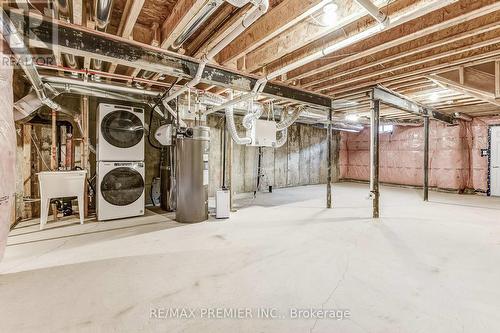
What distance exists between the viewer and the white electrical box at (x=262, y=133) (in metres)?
4.70

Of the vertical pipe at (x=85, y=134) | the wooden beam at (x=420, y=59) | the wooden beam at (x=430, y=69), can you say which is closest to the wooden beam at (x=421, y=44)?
the wooden beam at (x=420, y=59)

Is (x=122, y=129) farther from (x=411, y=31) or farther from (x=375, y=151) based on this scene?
(x=375, y=151)

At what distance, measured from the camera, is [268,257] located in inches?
93.3

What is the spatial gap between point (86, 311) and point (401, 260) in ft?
8.56

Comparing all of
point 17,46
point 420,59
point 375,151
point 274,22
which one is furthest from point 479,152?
point 17,46

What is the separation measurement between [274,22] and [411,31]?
1.33m

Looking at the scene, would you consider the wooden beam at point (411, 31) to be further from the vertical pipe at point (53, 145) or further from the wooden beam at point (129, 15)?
the vertical pipe at point (53, 145)

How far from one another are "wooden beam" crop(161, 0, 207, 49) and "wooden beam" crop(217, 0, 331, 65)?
0.73 m

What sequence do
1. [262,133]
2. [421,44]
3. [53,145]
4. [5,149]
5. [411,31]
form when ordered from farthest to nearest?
1. [262,133]
2. [53,145]
3. [421,44]
4. [411,31]
5. [5,149]

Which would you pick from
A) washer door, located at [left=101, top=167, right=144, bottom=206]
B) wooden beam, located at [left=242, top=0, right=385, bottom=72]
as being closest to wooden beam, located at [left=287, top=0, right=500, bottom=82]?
wooden beam, located at [left=242, top=0, right=385, bottom=72]

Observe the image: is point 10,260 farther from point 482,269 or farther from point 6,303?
point 482,269

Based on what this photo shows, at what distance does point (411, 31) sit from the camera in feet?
7.65

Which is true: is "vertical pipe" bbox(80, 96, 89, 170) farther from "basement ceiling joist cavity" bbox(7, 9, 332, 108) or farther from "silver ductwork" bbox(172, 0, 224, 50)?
"silver ductwork" bbox(172, 0, 224, 50)

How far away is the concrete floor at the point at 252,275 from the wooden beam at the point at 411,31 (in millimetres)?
2150
